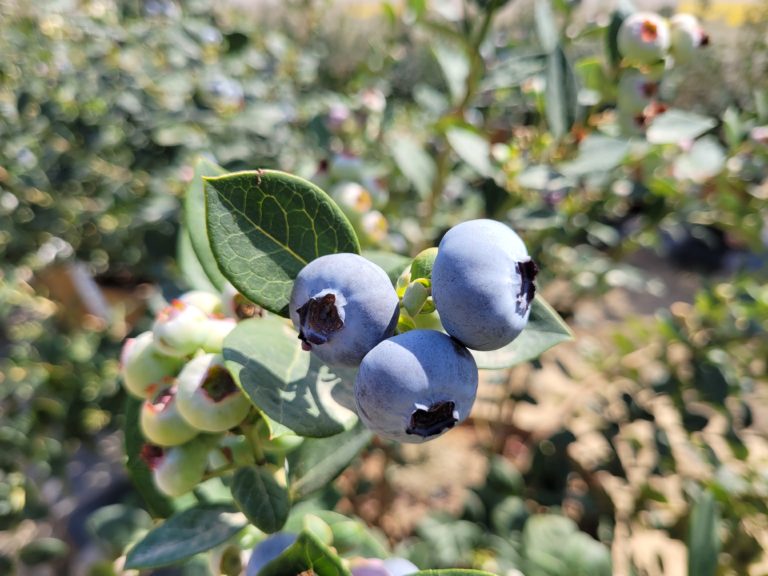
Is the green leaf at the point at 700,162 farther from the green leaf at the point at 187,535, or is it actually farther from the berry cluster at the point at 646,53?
the green leaf at the point at 187,535

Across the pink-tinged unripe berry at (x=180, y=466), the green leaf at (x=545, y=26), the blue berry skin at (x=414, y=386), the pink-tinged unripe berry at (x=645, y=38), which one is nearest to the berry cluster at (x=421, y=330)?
the blue berry skin at (x=414, y=386)

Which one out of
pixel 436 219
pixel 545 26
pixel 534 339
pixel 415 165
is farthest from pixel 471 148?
pixel 534 339

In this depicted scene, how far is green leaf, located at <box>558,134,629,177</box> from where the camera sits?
88 centimetres

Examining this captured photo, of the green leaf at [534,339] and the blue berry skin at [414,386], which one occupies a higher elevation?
the blue berry skin at [414,386]

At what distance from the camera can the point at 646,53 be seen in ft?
2.73

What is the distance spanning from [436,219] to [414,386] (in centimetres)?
105

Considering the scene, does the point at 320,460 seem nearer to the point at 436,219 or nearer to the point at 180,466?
the point at 180,466

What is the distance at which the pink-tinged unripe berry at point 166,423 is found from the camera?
21.6 inches

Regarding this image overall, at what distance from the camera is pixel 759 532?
115cm

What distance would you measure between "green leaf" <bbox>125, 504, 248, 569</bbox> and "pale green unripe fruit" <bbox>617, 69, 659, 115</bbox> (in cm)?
82

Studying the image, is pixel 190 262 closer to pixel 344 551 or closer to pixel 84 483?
pixel 344 551

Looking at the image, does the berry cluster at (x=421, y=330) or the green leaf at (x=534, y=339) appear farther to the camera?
the green leaf at (x=534, y=339)

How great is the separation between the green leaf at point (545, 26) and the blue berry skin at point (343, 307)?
0.75 meters

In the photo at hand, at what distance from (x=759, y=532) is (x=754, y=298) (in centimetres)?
48
